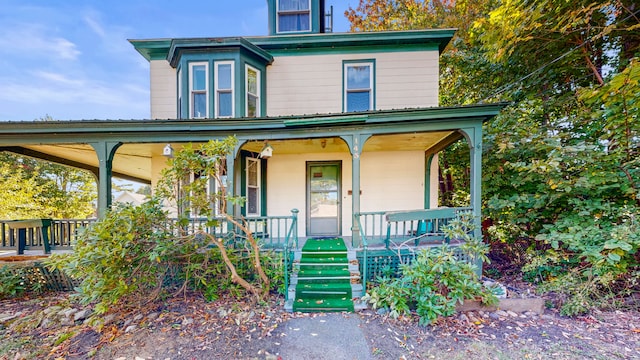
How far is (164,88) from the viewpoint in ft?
23.3

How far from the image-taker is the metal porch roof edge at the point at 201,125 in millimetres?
5129

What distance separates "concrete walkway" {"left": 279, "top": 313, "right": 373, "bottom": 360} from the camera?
3115mm

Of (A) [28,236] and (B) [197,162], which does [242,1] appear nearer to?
(B) [197,162]

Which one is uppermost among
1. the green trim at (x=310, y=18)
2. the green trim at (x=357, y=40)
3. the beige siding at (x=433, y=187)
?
the green trim at (x=310, y=18)

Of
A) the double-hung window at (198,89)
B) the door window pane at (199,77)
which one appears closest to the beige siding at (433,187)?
the double-hung window at (198,89)

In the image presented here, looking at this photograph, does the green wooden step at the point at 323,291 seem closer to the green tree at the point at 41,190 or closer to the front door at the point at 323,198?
the front door at the point at 323,198

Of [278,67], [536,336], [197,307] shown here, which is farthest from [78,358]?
[278,67]

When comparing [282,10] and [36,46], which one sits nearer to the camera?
[282,10]

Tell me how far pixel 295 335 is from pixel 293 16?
811cm

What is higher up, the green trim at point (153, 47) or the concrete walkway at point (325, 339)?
the green trim at point (153, 47)

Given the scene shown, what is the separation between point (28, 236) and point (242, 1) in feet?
33.0

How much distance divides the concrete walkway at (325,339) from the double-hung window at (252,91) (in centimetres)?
515

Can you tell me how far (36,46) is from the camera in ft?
38.8

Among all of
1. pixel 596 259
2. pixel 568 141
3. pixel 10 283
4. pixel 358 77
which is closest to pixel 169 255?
pixel 10 283
